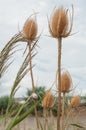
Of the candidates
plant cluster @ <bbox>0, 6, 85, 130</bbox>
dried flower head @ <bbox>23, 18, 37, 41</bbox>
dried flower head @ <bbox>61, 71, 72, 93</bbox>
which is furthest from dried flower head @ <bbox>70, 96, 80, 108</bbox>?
dried flower head @ <bbox>23, 18, 37, 41</bbox>

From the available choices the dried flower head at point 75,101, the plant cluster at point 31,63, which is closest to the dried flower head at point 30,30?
the plant cluster at point 31,63

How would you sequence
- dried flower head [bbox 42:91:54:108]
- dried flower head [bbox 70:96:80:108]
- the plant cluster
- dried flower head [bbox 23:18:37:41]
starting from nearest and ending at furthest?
the plant cluster, dried flower head [bbox 23:18:37:41], dried flower head [bbox 42:91:54:108], dried flower head [bbox 70:96:80:108]

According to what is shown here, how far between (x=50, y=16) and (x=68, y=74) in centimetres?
50

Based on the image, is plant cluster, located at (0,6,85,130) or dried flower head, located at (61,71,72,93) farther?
dried flower head, located at (61,71,72,93)

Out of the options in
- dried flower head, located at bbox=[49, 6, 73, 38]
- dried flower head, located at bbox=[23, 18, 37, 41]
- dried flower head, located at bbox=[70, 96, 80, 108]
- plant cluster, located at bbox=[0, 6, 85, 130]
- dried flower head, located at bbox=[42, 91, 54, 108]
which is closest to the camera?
plant cluster, located at bbox=[0, 6, 85, 130]

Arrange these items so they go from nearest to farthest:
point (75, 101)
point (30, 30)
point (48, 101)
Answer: point (30, 30) < point (48, 101) < point (75, 101)

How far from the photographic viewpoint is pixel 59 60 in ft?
4.39

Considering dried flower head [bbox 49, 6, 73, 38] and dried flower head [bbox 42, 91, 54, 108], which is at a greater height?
dried flower head [bbox 49, 6, 73, 38]

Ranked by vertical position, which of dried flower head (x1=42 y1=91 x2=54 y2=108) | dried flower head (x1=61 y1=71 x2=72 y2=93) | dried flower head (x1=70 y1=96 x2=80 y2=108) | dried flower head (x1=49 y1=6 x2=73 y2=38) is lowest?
dried flower head (x1=70 y1=96 x2=80 y2=108)

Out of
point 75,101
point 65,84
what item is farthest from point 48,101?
point 75,101

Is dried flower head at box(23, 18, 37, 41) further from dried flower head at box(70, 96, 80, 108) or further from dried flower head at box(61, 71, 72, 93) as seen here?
dried flower head at box(70, 96, 80, 108)

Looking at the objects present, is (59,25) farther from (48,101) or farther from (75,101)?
(75,101)

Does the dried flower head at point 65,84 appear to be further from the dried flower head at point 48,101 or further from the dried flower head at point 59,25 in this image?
the dried flower head at point 59,25

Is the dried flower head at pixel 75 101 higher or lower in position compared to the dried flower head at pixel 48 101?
lower
